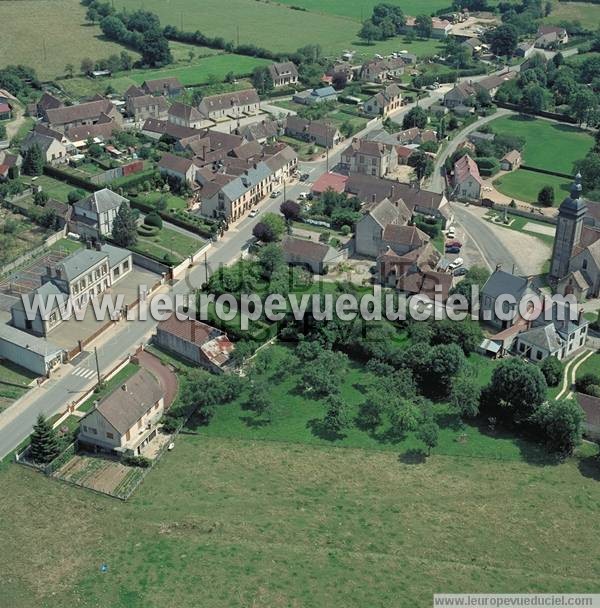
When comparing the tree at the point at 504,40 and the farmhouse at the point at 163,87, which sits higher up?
the tree at the point at 504,40

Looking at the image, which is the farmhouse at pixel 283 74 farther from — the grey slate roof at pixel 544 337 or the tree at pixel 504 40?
the grey slate roof at pixel 544 337

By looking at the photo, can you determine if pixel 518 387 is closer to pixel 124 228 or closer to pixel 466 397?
pixel 466 397

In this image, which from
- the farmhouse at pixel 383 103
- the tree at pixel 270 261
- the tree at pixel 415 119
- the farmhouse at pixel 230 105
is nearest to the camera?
the tree at pixel 270 261

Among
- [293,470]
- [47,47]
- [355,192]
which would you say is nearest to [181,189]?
[355,192]

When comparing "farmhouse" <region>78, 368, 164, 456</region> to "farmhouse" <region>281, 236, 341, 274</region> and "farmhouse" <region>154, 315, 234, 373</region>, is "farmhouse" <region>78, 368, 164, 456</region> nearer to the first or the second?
"farmhouse" <region>154, 315, 234, 373</region>

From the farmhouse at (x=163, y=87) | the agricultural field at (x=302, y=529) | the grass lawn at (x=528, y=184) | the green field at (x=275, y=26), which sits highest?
the green field at (x=275, y=26)

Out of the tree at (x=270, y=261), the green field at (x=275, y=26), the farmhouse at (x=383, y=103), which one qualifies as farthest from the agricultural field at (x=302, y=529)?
the green field at (x=275, y=26)

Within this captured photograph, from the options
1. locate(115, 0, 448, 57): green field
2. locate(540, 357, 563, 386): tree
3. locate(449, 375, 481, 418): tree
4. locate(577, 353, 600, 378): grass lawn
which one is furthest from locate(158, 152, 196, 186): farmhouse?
locate(115, 0, 448, 57): green field
